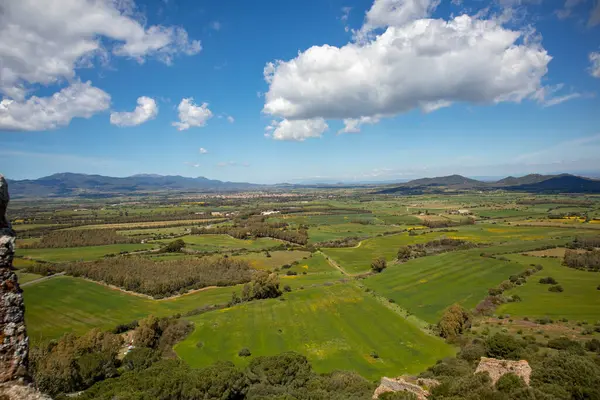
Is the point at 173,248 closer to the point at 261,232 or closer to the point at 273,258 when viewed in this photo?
the point at 273,258

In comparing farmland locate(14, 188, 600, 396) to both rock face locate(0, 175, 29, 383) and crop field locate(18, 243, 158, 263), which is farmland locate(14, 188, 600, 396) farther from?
rock face locate(0, 175, 29, 383)

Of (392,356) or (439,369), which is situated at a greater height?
(439,369)

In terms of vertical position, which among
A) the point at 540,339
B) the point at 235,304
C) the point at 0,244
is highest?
the point at 0,244

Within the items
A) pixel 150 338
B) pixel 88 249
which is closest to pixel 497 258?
pixel 150 338

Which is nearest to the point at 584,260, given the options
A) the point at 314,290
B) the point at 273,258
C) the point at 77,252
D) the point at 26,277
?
the point at 314,290

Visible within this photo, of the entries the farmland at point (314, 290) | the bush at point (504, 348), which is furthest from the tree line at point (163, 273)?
the bush at point (504, 348)

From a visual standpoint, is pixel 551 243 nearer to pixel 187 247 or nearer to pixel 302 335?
pixel 302 335
